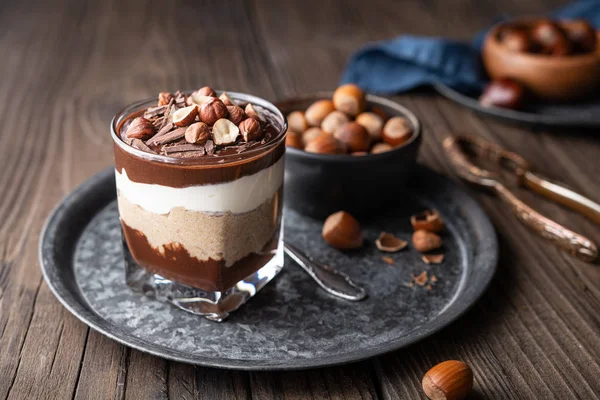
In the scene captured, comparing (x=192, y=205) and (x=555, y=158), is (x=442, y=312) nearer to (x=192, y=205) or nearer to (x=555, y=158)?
(x=192, y=205)

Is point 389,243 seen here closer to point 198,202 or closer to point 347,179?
point 347,179

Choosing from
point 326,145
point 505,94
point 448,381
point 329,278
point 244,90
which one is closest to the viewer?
point 448,381

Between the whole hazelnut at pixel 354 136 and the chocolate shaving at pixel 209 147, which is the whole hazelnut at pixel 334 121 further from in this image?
the chocolate shaving at pixel 209 147

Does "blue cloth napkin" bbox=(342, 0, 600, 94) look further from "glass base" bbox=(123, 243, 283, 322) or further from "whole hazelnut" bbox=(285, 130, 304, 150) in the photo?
"glass base" bbox=(123, 243, 283, 322)

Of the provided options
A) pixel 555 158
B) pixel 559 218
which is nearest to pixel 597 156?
pixel 555 158

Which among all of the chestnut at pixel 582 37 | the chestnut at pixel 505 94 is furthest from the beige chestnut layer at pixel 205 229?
the chestnut at pixel 582 37

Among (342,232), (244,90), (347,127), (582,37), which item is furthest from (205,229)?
(582,37)
